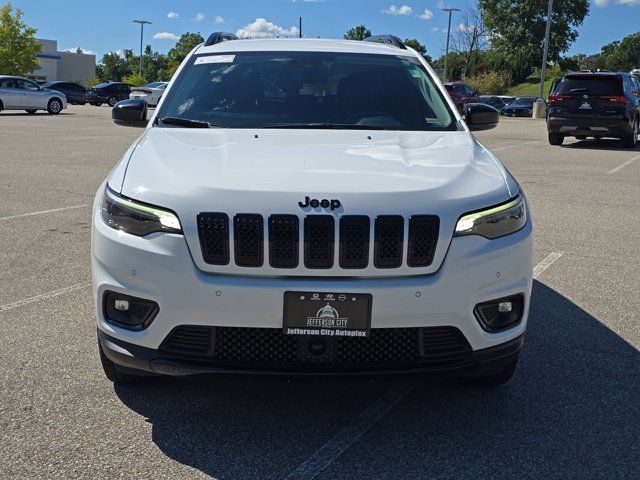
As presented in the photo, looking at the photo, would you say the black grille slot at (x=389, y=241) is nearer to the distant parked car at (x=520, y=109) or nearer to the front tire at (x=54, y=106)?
the front tire at (x=54, y=106)

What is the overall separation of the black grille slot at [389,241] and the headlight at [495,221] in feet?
A: 0.81

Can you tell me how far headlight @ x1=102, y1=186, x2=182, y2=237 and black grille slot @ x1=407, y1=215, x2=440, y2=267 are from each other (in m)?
0.90

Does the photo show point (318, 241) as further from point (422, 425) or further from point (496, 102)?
point (496, 102)

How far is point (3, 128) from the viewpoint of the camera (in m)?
21.5

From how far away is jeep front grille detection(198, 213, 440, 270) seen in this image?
2.92m

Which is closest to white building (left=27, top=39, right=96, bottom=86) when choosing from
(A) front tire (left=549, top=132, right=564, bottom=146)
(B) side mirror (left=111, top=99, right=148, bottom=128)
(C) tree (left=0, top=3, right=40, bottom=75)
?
(C) tree (left=0, top=3, right=40, bottom=75)

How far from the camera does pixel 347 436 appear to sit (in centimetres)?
321

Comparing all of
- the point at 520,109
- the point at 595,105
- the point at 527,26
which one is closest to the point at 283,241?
the point at 595,105

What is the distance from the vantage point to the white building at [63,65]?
290 ft

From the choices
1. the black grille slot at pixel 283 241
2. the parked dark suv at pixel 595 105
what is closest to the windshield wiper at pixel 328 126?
the black grille slot at pixel 283 241

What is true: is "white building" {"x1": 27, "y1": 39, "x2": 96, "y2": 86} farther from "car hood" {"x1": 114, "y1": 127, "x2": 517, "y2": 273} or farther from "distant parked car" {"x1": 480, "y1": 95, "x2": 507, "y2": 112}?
"car hood" {"x1": 114, "y1": 127, "x2": 517, "y2": 273}

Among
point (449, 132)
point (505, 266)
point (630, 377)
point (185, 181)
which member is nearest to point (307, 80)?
point (449, 132)

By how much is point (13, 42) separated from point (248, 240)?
63171 mm

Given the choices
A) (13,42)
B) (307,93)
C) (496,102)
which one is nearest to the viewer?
(307,93)
